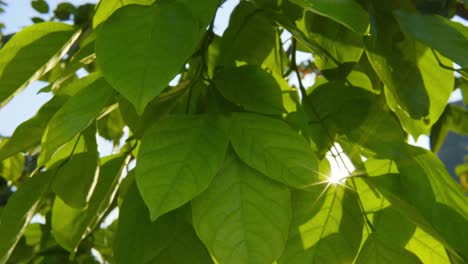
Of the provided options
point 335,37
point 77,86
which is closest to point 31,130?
point 77,86

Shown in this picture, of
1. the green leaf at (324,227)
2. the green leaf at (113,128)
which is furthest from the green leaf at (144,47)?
the green leaf at (113,128)

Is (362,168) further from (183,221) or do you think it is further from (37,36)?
(37,36)

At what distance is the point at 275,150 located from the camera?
14.9 inches

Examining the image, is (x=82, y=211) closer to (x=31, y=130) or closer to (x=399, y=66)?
(x=31, y=130)

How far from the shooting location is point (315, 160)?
377 millimetres

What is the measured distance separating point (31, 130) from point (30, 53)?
57 millimetres

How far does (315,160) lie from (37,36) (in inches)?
9.6

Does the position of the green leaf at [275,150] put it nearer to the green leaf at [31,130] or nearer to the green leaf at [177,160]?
the green leaf at [177,160]

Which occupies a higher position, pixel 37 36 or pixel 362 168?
pixel 37 36

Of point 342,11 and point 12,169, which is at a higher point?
point 342,11

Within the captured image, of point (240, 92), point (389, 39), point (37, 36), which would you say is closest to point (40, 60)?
point (37, 36)

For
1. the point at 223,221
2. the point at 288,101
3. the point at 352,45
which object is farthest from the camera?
the point at 352,45

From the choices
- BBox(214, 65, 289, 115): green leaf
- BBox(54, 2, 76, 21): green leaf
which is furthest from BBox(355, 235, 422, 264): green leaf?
BBox(54, 2, 76, 21): green leaf

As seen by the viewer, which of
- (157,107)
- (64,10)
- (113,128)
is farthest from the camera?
(64,10)
